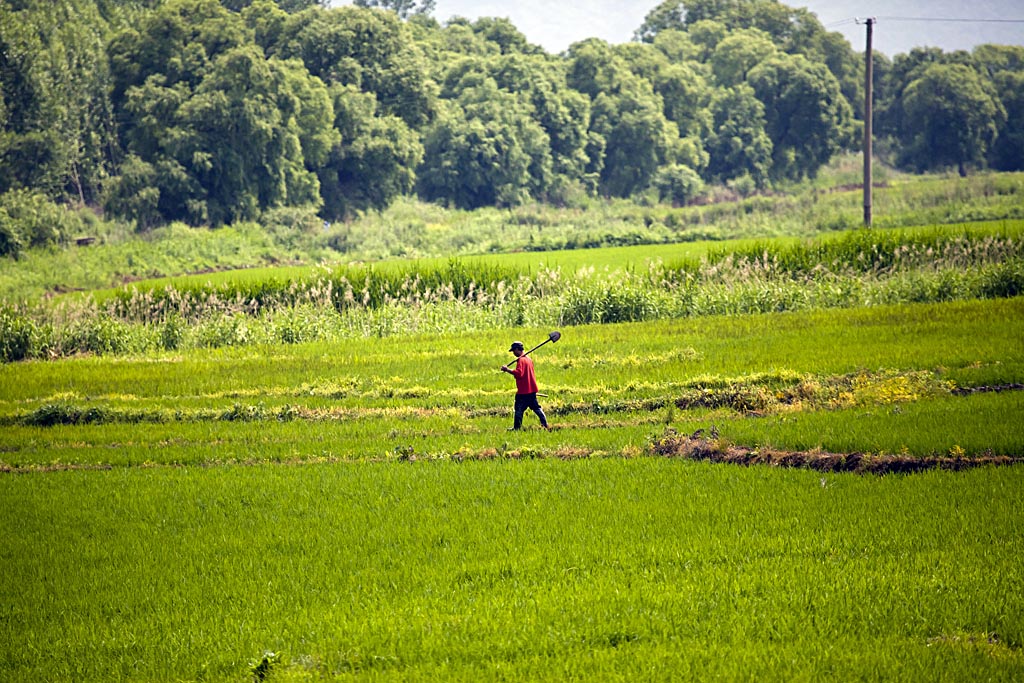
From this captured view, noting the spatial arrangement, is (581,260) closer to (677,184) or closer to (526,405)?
(526,405)

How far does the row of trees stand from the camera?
60.7 m

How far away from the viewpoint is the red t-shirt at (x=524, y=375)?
16.3m

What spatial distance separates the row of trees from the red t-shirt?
45.7m

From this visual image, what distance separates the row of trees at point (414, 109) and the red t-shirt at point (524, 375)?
150 feet

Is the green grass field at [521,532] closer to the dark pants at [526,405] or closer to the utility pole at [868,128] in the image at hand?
the dark pants at [526,405]

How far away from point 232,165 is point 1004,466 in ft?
173

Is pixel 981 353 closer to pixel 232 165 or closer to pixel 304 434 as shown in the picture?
pixel 304 434

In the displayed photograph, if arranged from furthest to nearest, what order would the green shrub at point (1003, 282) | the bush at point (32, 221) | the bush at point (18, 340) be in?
the bush at point (32, 221) → the green shrub at point (1003, 282) → the bush at point (18, 340)

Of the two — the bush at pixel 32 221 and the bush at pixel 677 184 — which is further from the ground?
the bush at pixel 677 184

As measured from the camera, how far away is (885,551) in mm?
10383

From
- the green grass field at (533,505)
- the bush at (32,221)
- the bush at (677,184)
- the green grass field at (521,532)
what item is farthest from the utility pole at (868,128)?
the bush at (677,184)

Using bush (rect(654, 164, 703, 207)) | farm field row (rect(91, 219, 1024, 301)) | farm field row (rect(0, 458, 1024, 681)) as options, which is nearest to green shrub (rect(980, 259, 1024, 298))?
farm field row (rect(91, 219, 1024, 301))

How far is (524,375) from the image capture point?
1641 centimetres

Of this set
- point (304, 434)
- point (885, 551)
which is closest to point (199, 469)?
point (304, 434)
